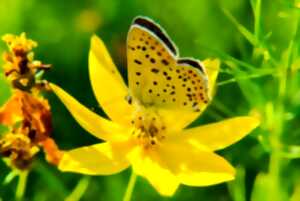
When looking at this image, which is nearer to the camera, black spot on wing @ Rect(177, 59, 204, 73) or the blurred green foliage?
black spot on wing @ Rect(177, 59, 204, 73)

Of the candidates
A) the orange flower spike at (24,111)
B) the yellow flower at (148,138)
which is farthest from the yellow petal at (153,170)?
the orange flower spike at (24,111)

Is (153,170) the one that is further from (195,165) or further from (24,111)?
(24,111)

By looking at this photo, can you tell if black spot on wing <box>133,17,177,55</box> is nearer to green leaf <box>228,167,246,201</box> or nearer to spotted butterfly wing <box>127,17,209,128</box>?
spotted butterfly wing <box>127,17,209,128</box>

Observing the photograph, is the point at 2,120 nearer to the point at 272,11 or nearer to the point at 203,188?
the point at 203,188

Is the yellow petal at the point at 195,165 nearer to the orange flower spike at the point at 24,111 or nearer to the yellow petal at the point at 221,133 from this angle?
Result: the yellow petal at the point at 221,133

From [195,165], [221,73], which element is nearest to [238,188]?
[195,165]

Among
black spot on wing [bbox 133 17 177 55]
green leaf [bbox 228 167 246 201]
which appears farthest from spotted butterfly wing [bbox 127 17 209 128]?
green leaf [bbox 228 167 246 201]

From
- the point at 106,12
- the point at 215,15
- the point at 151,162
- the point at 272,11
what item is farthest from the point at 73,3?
the point at 151,162
